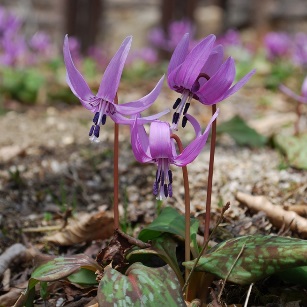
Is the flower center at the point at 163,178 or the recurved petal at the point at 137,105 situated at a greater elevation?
the recurved petal at the point at 137,105

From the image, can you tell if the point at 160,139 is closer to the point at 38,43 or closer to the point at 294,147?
the point at 294,147

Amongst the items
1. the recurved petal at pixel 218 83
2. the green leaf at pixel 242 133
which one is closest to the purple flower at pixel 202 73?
the recurved petal at pixel 218 83

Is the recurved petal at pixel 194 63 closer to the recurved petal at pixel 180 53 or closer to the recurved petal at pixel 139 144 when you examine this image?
the recurved petal at pixel 180 53

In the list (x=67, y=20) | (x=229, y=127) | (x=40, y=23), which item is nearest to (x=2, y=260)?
(x=229, y=127)

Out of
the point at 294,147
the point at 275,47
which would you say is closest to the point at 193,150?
the point at 294,147

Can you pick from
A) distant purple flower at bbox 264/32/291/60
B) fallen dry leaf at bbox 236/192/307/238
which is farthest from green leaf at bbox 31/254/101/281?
distant purple flower at bbox 264/32/291/60

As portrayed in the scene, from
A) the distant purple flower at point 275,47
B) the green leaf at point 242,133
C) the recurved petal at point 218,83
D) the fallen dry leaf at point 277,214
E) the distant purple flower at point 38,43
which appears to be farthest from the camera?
the distant purple flower at point 275,47
